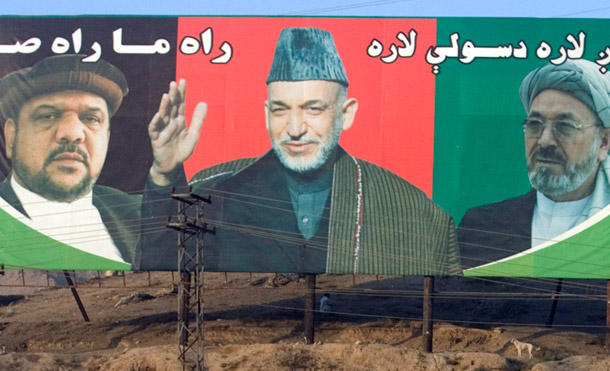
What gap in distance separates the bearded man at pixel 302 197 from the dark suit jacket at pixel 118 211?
33 cm

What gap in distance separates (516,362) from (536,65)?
948 cm

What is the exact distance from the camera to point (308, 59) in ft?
111

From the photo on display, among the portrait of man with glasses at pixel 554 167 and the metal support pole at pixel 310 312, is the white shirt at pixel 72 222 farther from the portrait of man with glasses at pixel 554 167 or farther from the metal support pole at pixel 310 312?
the portrait of man with glasses at pixel 554 167

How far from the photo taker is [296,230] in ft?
108

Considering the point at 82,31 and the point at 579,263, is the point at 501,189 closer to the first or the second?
the point at 579,263

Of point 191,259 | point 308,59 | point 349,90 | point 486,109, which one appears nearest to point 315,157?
point 349,90

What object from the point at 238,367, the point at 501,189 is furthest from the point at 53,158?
the point at 501,189

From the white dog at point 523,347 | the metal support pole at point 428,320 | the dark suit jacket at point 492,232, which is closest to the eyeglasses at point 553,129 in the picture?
the dark suit jacket at point 492,232

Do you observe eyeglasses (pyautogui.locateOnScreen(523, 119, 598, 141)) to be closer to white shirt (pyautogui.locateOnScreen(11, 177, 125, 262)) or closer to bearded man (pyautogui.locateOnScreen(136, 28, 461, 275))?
bearded man (pyautogui.locateOnScreen(136, 28, 461, 275))

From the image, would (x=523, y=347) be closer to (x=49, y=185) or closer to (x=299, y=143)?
(x=299, y=143)

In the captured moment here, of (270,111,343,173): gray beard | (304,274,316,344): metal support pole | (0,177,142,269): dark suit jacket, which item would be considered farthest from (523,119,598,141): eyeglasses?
(0,177,142,269): dark suit jacket

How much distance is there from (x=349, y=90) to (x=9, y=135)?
36.9ft

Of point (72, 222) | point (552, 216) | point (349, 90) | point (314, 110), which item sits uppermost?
point (349, 90)

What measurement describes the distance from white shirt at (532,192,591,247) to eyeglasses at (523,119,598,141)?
1916 millimetres
